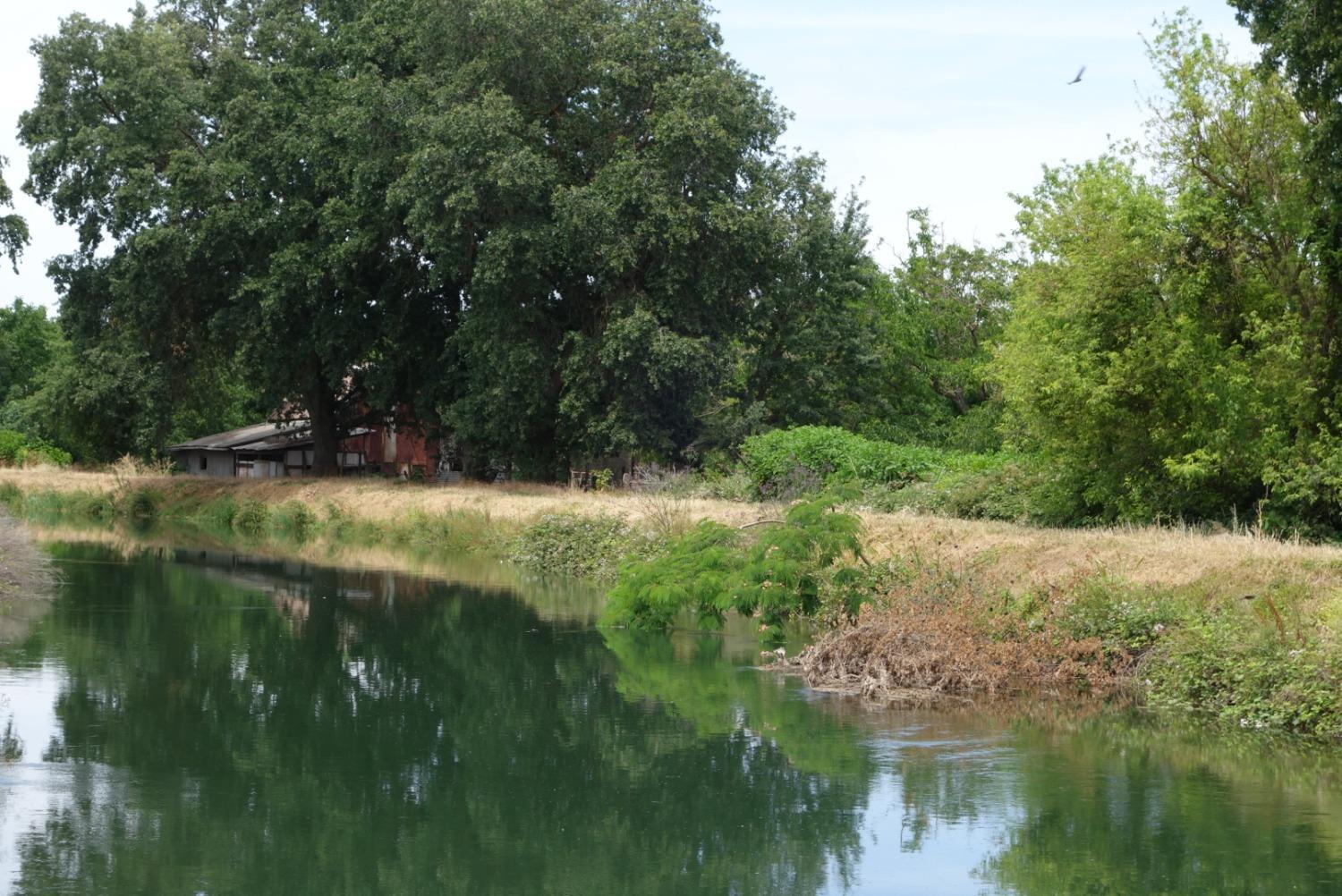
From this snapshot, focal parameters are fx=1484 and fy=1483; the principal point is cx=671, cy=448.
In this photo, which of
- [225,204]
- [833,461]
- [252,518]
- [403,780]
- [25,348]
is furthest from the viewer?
[25,348]

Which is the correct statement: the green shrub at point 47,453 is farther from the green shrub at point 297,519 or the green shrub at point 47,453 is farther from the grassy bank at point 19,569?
the grassy bank at point 19,569

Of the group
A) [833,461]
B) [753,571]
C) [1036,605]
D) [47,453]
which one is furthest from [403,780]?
[47,453]

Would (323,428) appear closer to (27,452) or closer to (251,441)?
(251,441)

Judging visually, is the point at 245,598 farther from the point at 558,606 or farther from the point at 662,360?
the point at 662,360

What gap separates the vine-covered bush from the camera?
19.8 m

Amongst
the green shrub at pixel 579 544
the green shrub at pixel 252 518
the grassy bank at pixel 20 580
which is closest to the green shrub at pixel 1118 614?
the green shrub at pixel 579 544

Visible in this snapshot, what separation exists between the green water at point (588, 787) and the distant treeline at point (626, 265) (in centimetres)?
918

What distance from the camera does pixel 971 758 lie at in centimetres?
1360

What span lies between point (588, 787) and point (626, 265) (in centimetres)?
3175

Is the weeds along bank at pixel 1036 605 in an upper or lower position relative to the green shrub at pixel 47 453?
lower

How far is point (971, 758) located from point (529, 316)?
31993 mm

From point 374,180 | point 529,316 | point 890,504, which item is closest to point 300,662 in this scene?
point 890,504

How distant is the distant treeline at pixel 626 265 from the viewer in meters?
23.9

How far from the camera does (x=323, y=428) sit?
184 ft
